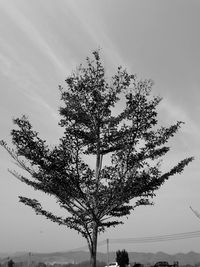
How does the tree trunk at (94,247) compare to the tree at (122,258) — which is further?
the tree at (122,258)

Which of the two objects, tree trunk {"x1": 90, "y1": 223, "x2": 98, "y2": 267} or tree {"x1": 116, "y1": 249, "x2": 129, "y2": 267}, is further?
tree {"x1": 116, "y1": 249, "x2": 129, "y2": 267}

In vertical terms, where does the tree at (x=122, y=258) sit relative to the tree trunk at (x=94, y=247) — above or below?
above

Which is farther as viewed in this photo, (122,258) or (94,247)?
(122,258)

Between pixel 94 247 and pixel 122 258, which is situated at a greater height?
Answer: pixel 122 258

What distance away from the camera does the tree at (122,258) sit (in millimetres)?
55594

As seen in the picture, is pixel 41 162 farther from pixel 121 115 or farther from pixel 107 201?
pixel 121 115

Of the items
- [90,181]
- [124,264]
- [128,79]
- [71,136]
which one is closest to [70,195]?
[90,181]

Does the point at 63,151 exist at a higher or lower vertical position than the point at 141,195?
higher

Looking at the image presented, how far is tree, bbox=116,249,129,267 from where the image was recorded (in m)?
55.6

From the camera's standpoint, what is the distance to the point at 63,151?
21719 mm

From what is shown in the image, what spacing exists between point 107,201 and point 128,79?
7389mm

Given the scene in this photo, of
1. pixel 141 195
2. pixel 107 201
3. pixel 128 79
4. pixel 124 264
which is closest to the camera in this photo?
pixel 107 201

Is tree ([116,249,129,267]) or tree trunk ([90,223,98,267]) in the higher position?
tree ([116,249,129,267])

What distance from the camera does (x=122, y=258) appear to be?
5619 centimetres
